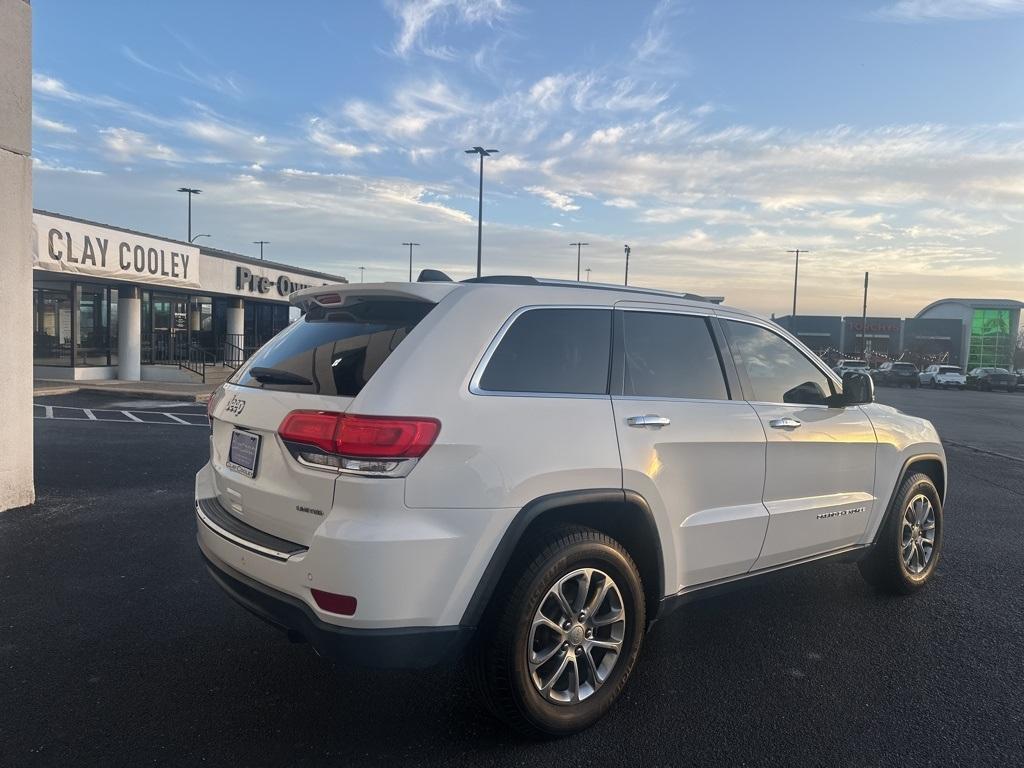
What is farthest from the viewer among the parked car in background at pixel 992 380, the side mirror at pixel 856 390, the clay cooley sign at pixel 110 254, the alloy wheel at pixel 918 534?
the parked car in background at pixel 992 380

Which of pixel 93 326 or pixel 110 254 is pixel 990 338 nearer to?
pixel 93 326

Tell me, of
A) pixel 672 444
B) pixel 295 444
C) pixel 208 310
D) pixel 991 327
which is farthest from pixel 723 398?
pixel 991 327

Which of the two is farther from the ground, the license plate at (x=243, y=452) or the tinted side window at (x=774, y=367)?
the tinted side window at (x=774, y=367)

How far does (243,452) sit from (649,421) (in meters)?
1.76

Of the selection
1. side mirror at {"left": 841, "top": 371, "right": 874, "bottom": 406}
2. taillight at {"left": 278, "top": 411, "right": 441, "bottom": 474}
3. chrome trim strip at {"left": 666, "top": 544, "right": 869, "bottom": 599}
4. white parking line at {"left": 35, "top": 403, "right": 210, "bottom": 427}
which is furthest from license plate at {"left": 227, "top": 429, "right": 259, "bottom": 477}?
white parking line at {"left": 35, "top": 403, "right": 210, "bottom": 427}

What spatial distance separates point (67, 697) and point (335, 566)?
5.42 feet

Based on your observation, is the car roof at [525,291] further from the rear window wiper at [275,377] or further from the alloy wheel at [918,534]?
the alloy wheel at [918,534]

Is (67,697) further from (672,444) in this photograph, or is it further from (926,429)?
(926,429)

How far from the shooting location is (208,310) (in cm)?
2825

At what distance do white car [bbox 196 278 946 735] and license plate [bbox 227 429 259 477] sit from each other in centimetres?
1

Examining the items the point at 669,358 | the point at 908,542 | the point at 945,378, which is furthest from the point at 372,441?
the point at 945,378

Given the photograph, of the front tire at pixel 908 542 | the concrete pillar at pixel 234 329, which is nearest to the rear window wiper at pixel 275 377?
the front tire at pixel 908 542

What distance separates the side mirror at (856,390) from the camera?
14.3ft

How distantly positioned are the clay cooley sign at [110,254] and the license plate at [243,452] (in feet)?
53.9
